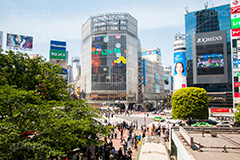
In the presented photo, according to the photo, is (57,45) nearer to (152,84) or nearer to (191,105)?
(191,105)

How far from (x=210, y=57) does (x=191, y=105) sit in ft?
103

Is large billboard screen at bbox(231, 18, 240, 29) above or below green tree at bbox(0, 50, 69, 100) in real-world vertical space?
above

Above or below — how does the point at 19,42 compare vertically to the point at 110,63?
above

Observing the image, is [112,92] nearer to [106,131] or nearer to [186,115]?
[186,115]

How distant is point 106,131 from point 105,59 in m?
61.4

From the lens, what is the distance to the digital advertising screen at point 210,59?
58594mm

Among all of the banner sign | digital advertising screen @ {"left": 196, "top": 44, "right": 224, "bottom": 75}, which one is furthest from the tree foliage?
digital advertising screen @ {"left": 196, "top": 44, "right": 224, "bottom": 75}

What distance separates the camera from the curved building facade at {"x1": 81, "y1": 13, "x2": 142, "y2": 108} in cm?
7444

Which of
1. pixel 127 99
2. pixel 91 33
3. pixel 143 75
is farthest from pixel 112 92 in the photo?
pixel 91 33

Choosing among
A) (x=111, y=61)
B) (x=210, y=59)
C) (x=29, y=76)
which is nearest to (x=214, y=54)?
(x=210, y=59)

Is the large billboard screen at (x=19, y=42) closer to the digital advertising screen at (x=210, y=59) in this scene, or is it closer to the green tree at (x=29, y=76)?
the green tree at (x=29, y=76)

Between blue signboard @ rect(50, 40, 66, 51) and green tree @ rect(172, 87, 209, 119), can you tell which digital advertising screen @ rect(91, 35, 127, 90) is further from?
green tree @ rect(172, 87, 209, 119)

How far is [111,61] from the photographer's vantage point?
2926 inches

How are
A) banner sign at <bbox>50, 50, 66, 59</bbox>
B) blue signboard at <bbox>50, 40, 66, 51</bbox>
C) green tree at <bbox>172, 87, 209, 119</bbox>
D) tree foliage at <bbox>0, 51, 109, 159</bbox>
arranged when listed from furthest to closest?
blue signboard at <bbox>50, 40, 66, 51</bbox> → banner sign at <bbox>50, 50, 66, 59</bbox> → green tree at <bbox>172, 87, 209, 119</bbox> → tree foliage at <bbox>0, 51, 109, 159</bbox>
